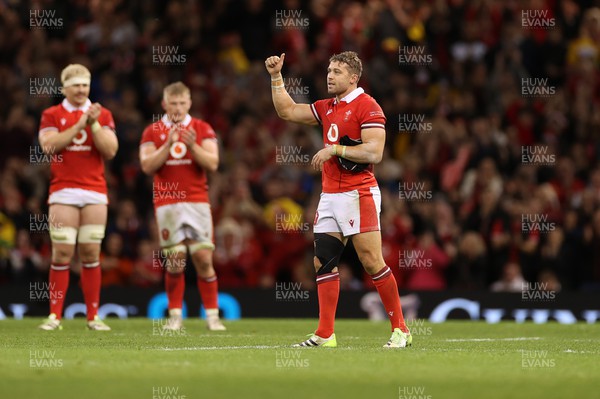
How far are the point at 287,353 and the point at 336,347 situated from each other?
3.17 ft

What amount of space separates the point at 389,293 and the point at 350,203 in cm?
86

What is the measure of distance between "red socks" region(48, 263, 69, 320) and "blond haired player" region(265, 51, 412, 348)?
3716 millimetres

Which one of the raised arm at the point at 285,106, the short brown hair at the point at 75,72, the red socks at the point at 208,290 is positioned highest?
the short brown hair at the point at 75,72

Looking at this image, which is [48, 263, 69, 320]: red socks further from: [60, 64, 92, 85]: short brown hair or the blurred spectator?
the blurred spectator

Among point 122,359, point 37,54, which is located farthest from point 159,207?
point 37,54

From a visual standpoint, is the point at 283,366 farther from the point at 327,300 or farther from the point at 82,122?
the point at 82,122

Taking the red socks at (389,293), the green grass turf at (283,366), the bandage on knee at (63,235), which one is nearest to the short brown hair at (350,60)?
the red socks at (389,293)

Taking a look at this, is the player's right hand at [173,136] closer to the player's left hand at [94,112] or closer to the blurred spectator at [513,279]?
the player's left hand at [94,112]

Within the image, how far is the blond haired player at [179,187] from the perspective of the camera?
13.0 meters

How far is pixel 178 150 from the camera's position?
13.0 meters

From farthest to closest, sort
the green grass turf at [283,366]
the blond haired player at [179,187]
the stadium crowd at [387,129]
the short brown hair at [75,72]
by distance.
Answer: the stadium crowd at [387,129] → the blond haired player at [179,187] → the short brown hair at [75,72] → the green grass turf at [283,366]

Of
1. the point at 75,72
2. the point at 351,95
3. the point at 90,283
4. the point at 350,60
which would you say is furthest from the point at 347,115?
the point at 90,283

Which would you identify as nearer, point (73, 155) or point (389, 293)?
point (389, 293)

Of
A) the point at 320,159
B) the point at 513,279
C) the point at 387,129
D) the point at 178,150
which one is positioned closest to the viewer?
the point at 320,159
